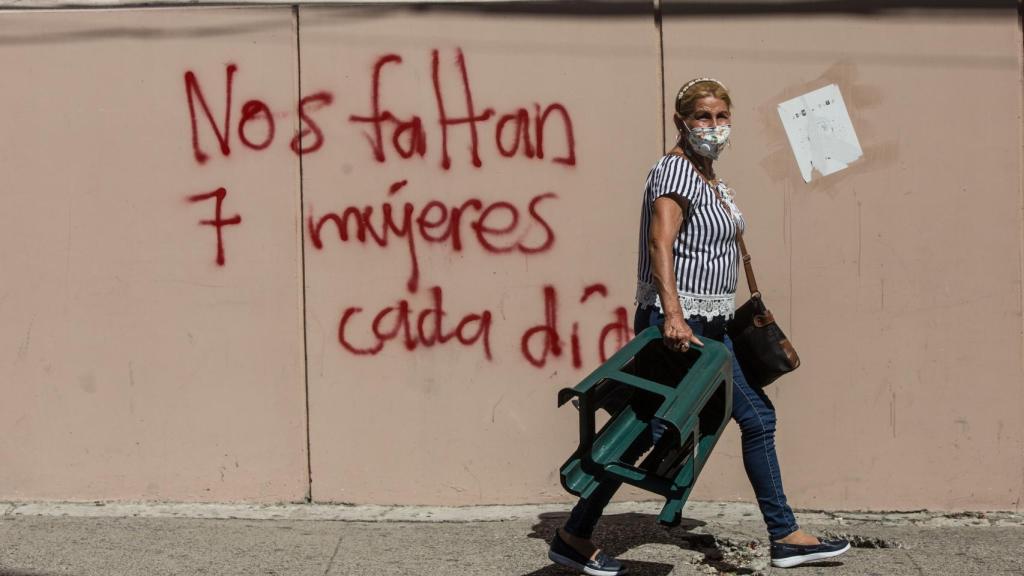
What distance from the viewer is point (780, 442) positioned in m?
5.85

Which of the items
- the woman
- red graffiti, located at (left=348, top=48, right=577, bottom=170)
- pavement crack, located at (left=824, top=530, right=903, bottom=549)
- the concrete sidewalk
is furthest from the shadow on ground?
red graffiti, located at (left=348, top=48, right=577, bottom=170)

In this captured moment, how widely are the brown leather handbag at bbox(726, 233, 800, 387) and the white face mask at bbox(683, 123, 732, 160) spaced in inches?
12.1

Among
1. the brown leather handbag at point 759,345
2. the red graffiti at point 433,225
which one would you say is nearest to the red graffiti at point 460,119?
the red graffiti at point 433,225

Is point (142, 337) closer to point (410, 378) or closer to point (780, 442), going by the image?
point (410, 378)

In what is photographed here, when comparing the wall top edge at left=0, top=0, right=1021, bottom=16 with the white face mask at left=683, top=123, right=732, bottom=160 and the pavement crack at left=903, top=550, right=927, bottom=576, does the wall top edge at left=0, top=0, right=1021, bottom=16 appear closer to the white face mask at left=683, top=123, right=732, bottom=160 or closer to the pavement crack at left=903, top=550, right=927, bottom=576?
the white face mask at left=683, top=123, right=732, bottom=160

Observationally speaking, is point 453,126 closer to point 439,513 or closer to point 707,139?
point 707,139

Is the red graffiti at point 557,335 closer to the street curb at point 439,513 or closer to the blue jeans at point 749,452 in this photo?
the street curb at point 439,513

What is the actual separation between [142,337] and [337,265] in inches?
33.5

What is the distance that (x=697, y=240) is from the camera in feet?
15.8

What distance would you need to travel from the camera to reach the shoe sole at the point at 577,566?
4938 millimetres

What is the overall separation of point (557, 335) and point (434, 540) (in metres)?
0.96

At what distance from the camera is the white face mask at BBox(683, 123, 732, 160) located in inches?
190

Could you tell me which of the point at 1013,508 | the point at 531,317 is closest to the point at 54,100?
the point at 531,317

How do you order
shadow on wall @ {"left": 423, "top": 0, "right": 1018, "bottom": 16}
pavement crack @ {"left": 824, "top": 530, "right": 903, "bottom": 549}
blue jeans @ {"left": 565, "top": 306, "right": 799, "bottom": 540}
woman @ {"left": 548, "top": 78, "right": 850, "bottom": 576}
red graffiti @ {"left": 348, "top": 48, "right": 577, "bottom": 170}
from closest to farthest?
woman @ {"left": 548, "top": 78, "right": 850, "bottom": 576}
blue jeans @ {"left": 565, "top": 306, "right": 799, "bottom": 540}
pavement crack @ {"left": 824, "top": 530, "right": 903, "bottom": 549}
shadow on wall @ {"left": 423, "top": 0, "right": 1018, "bottom": 16}
red graffiti @ {"left": 348, "top": 48, "right": 577, "bottom": 170}
